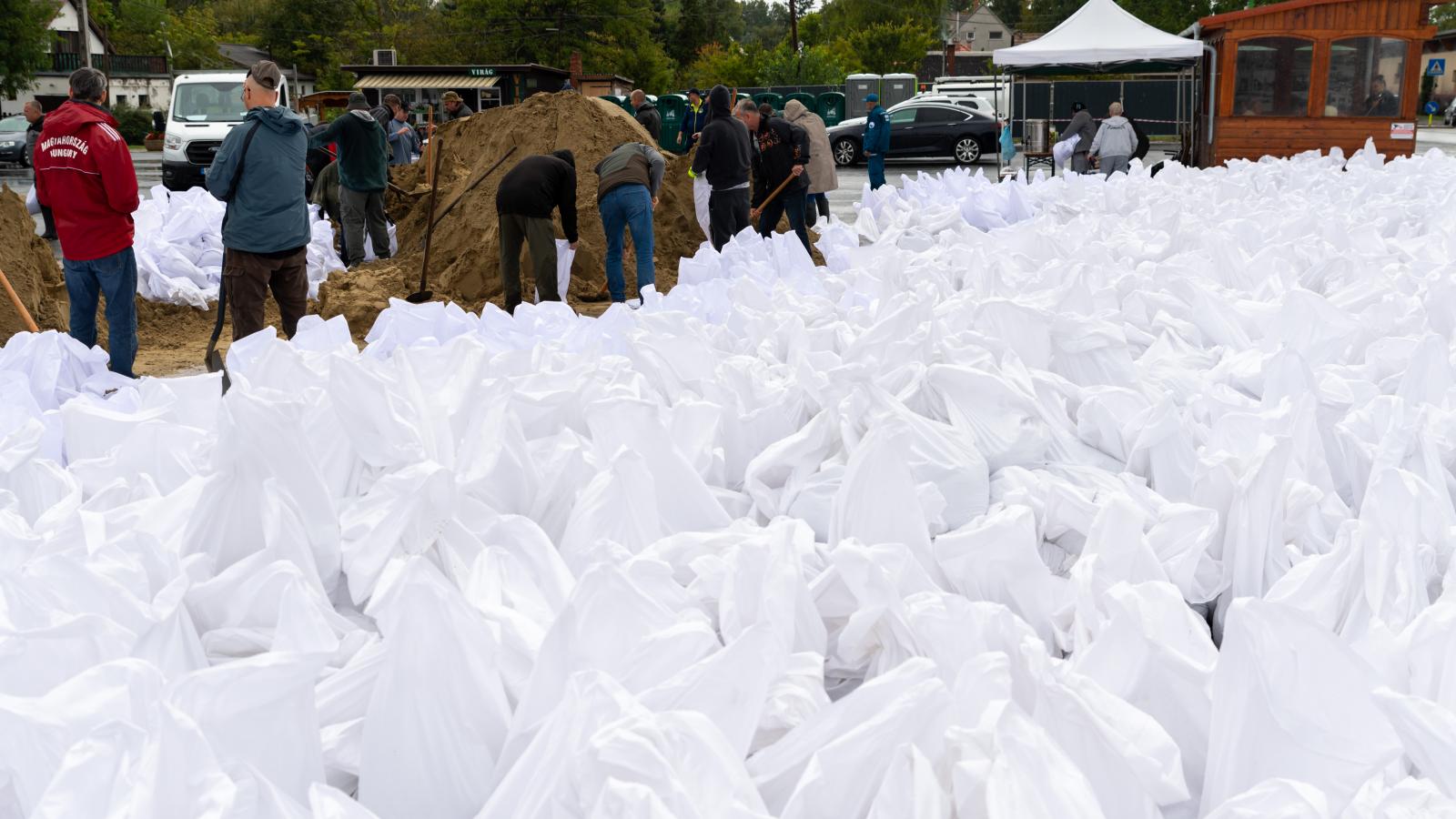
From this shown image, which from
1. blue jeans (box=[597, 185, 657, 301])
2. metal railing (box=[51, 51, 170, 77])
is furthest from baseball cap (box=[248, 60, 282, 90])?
metal railing (box=[51, 51, 170, 77])

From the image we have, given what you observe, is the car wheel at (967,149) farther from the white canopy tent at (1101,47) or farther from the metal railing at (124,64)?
the metal railing at (124,64)

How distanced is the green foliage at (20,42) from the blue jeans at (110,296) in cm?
3477

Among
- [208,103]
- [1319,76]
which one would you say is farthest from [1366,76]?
[208,103]

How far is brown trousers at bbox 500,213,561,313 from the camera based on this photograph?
332 inches

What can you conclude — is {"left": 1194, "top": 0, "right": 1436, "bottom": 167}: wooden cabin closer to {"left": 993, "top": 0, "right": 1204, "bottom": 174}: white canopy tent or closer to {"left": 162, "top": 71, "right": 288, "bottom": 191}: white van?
{"left": 993, "top": 0, "right": 1204, "bottom": 174}: white canopy tent

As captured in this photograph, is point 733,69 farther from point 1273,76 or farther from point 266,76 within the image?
point 266,76

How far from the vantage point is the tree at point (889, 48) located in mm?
48969

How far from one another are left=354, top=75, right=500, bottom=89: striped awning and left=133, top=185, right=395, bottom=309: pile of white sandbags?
2047cm

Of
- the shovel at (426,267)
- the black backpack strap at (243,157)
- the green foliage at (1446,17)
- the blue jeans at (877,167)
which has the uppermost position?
the black backpack strap at (243,157)

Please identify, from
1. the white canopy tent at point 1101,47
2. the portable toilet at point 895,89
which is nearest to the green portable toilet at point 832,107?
the portable toilet at point 895,89

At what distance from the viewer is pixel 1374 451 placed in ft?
7.79

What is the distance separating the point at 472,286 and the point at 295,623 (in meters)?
8.56

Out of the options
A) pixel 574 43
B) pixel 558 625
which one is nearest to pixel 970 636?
pixel 558 625

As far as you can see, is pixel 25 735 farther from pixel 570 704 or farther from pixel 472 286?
pixel 472 286
